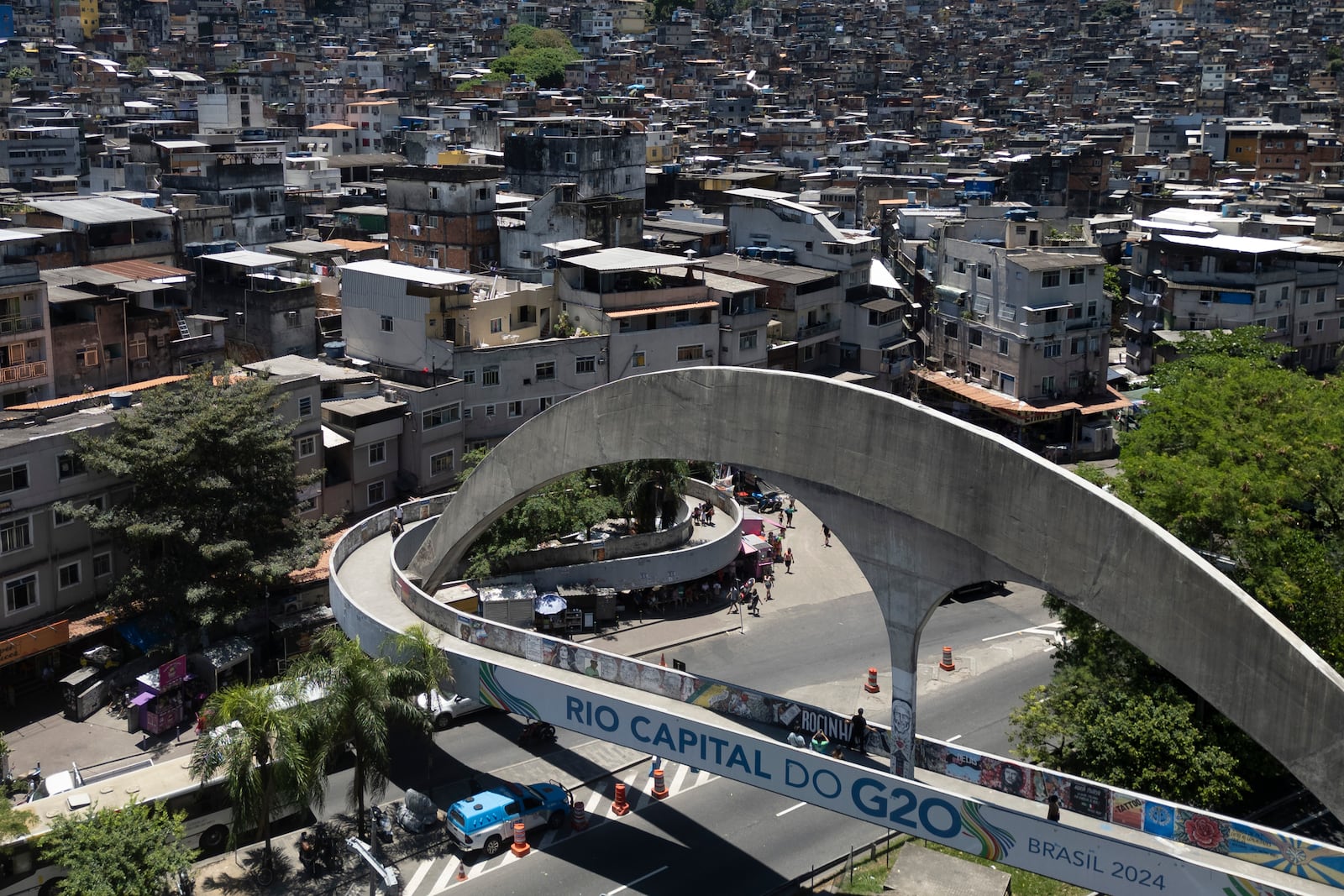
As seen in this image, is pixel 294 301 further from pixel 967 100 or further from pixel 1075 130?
pixel 967 100

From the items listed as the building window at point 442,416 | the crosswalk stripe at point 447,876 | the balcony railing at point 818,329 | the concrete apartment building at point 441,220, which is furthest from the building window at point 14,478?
the balcony railing at point 818,329

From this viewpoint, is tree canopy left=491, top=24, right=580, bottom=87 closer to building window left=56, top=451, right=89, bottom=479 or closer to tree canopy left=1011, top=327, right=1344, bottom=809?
building window left=56, top=451, right=89, bottom=479

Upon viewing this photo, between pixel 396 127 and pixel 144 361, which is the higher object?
pixel 396 127

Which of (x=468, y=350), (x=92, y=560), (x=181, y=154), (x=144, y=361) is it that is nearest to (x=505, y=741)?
(x=92, y=560)

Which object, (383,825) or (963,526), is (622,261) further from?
(963,526)

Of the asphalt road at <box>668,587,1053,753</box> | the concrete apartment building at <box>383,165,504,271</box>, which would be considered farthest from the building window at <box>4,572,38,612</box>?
the concrete apartment building at <box>383,165,504,271</box>
